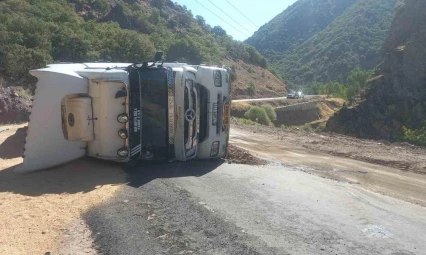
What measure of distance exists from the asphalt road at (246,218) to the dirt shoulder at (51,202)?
0.73 ft

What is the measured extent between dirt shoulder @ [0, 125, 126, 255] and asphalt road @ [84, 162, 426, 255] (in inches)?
8.8

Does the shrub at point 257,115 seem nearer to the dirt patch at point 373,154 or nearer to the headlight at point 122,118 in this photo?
the dirt patch at point 373,154

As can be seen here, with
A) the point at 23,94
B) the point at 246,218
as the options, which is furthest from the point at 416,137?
the point at 246,218

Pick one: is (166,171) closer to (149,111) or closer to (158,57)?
(149,111)

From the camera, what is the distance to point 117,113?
7.04m

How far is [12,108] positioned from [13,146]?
5.26 metres

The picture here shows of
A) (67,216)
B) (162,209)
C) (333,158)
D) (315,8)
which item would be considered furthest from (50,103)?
(315,8)

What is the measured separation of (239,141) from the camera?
1447 cm

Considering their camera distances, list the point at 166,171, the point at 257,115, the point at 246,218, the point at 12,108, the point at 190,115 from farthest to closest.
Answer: the point at 257,115 → the point at 12,108 → the point at 190,115 → the point at 166,171 → the point at 246,218

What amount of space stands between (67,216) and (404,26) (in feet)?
152

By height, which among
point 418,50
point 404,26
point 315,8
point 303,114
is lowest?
point 303,114

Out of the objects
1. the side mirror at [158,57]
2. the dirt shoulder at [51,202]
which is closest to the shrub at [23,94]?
the dirt shoulder at [51,202]

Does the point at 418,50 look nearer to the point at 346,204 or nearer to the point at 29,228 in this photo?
the point at 346,204

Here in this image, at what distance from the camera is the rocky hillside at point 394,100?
Answer: 32125 millimetres
